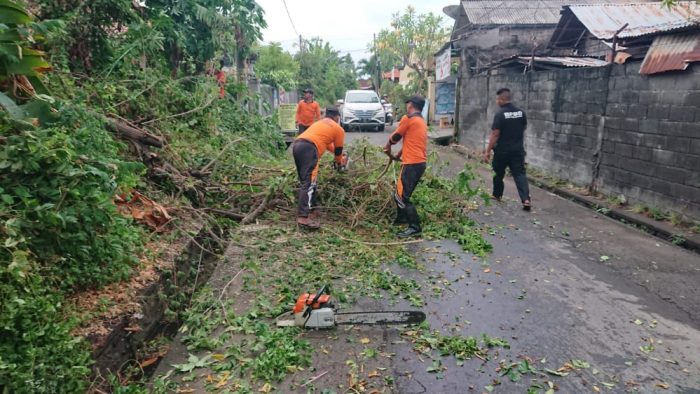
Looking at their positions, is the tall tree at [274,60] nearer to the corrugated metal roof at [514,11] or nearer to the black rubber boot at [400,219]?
the corrugated metal roof at [514,11]

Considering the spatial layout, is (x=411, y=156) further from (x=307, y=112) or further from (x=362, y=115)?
(x=362, y=115)

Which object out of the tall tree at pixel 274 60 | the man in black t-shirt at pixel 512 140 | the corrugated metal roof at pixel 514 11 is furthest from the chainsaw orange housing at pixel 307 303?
the tall tree at pixel 274 60

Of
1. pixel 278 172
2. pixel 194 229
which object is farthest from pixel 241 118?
pixel 194 229

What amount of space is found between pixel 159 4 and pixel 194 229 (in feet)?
19.2

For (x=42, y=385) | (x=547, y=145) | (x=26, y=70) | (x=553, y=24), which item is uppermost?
(x=553, y=24)

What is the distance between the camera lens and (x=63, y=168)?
3059 mm

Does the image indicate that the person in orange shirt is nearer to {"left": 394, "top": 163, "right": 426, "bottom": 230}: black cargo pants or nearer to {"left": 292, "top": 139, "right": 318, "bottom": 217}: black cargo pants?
{"left": 394, "top": 163, "right": 426, "bottom": 230}: black cargo pants

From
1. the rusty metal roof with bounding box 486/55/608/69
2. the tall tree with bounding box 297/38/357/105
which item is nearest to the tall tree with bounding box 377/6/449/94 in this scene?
the tall tree with bounding box 297/38/357/105

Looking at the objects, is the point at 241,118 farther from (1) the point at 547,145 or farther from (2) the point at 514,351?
(2) the point at 514,351

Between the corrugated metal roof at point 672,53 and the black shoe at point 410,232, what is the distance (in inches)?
160

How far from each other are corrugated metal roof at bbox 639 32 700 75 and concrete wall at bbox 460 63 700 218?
0.38 feet

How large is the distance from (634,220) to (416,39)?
27.6 metres

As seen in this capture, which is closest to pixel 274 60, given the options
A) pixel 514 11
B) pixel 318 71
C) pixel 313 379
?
pixel 318 71

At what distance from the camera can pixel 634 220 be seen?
661 centimetres
